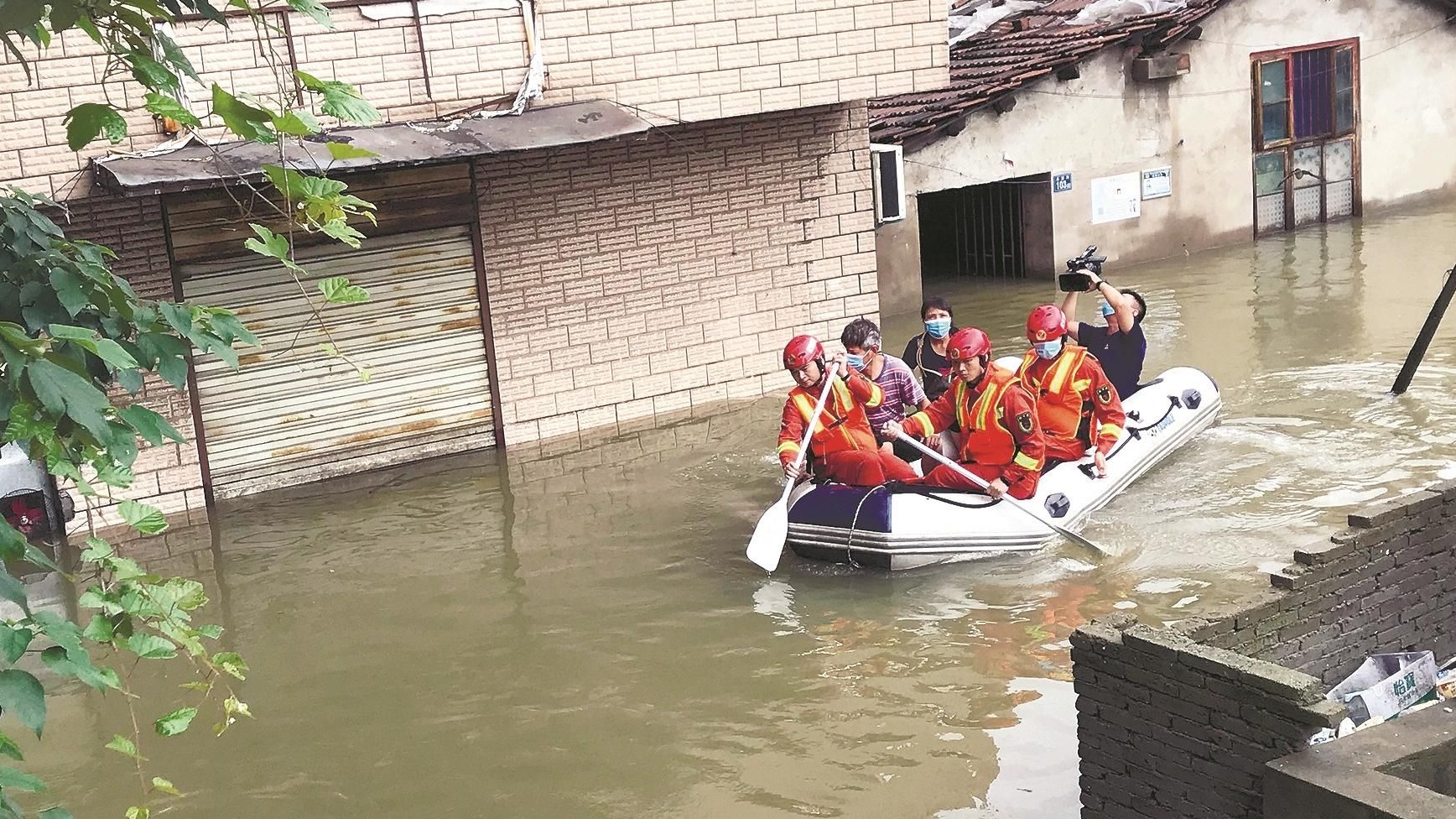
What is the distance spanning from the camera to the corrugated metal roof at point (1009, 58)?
17.3 metres

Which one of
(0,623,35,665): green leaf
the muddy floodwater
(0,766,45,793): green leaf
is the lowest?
the muddy floodwater

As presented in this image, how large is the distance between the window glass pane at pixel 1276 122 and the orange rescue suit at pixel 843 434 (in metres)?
12.0

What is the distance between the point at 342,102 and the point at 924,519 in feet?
20.6

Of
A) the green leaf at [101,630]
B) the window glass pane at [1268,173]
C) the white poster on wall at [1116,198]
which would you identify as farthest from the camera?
the window glass pane at [1268,173]

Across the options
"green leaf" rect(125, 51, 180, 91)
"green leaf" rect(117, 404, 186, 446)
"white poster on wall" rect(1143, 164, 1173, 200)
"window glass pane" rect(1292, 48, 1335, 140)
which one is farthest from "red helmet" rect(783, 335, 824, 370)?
"window glass pane" rect(1292, 48, 1335, 140)

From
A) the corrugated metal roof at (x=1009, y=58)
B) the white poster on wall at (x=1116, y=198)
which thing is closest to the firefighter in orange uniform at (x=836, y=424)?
the corrugated metal roof at (x=1009, y=58)

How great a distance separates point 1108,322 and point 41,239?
8.79 meters

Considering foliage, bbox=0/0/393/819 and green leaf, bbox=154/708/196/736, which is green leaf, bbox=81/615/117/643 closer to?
foliage, bbox=0/0/393/819

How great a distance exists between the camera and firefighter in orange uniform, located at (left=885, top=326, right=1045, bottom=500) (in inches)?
376

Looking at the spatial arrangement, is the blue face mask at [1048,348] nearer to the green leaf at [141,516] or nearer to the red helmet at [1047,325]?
the red helmet at [1047,325]

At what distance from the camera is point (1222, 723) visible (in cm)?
536

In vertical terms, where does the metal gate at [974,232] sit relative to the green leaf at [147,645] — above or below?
below

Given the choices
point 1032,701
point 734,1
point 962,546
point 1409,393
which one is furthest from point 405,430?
point 1409,393

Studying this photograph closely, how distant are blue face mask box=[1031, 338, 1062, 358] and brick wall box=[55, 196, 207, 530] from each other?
6.07 metres
